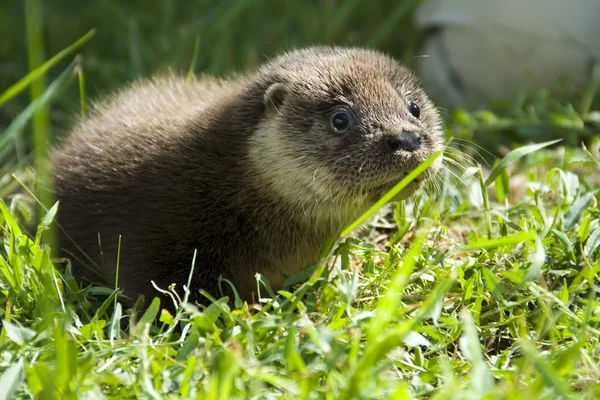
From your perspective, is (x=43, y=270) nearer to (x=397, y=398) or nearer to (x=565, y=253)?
(x=397, y=398)

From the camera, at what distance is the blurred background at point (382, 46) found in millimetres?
5477

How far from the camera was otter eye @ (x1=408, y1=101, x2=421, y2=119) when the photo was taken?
3.72m

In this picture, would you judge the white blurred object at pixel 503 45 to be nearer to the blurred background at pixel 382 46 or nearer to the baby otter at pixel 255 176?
the blurred background at pixel 382 46

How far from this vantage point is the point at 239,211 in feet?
12.0

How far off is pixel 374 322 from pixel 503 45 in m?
3.97

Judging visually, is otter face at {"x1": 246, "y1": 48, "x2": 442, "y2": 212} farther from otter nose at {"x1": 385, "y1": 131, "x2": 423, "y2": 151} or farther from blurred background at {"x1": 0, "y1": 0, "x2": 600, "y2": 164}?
blurred background at {"x1": 0, "y1": 0, "x2": 600, "y2": 164}

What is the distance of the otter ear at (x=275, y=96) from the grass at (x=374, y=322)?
687 mm

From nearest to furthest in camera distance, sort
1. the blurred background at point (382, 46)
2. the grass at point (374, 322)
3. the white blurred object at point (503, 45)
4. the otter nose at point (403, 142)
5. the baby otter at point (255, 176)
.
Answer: the grass at point (374, 322)
the otter nose at point (403, 142)
the baby otter at point (255, 176)
the blurred background at point (382, 46)
the white blurred object at point (503, 45)

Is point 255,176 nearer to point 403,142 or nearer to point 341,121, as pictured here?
point 341,121

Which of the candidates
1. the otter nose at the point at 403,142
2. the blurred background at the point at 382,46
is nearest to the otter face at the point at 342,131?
the otter nose at the point at 403,142

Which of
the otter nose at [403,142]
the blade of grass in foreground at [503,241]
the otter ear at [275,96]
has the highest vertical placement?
the otter ear at [275,96]

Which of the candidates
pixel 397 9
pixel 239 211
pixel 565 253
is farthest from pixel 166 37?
pixel 565 253

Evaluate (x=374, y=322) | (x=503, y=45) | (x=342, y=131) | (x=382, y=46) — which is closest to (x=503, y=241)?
(x=374, y=322)

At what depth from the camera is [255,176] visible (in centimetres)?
363
